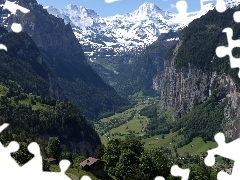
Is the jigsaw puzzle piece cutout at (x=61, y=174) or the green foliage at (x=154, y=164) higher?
the jigsaw puzzle piece cutout at (x=61, y=174)

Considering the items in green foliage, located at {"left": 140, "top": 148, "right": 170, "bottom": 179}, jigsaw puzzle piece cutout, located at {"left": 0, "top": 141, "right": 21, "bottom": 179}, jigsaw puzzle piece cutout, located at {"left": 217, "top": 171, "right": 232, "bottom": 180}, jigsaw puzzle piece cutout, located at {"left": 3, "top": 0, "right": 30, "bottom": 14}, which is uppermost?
jigsaw puzzle piece cutout, located at {"left": 3, "top": 0, "right": 30, "bottom": 14}

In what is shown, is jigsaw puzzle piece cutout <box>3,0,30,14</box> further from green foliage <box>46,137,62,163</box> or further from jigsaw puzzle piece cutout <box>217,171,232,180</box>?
green foliage <box>46,137,62,163</box>

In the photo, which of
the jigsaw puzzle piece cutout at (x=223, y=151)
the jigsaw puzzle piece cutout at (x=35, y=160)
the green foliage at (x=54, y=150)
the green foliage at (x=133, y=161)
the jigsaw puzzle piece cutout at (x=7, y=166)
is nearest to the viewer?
the jigsaw puzzle piece cutout at (x=223, y=151)

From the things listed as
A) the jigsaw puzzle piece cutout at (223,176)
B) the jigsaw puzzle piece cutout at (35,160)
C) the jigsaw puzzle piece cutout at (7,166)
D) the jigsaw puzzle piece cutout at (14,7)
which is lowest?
the jigsaw puzzle piece cutout at (223,176)

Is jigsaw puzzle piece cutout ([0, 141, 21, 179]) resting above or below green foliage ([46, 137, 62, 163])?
above

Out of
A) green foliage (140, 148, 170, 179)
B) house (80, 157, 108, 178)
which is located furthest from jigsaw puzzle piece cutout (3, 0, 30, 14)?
house (80, 157, 108, 178)

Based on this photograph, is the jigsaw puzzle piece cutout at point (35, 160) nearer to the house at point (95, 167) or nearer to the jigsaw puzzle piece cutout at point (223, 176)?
the jigsaw puzzle piece cutout at point (223, 176)

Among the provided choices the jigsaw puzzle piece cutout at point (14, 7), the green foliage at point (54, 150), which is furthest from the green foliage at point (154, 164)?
the jigsaw puzzle piece cutout at point (14, 7)

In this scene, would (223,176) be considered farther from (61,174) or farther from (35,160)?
(35,160)

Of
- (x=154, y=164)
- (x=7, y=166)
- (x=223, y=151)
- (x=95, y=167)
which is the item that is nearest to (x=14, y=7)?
(x=7, y=166)

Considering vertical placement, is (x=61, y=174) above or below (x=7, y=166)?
above

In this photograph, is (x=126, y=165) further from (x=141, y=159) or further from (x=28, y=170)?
(x=28, y=170)

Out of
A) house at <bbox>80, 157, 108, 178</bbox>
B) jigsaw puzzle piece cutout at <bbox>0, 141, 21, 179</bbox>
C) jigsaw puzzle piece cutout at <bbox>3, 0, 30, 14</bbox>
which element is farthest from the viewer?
house at <bbox>80, 157, 108, 178</bbox>
